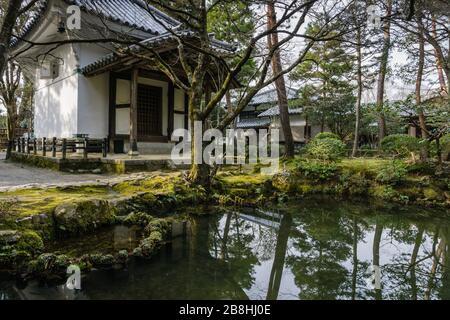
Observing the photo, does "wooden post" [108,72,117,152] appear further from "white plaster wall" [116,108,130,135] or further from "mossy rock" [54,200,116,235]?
"mossy rock" [54,200,116,235]

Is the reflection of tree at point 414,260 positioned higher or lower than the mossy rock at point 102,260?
lower

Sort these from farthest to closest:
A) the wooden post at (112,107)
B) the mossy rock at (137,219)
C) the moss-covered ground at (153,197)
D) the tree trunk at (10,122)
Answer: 1. the tree trunk at (10,122)
2. the wooden post at (112,107)
3. the mossy rock at (137,219)
4. the moss-covered ground at (153,197)

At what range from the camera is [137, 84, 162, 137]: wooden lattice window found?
11047 millimetres

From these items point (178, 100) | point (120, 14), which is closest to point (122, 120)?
point (178, 100)

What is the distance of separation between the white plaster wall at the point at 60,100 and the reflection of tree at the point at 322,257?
852 centimetres

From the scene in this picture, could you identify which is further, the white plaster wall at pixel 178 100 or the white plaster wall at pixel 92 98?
the white plaster wall at pixel 178 100

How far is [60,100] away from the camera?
436 inches

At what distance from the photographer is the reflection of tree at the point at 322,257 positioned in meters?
3.21

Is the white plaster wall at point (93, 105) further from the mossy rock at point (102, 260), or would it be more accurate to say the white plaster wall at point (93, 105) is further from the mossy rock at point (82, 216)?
the mossy rock at point (102, 260)

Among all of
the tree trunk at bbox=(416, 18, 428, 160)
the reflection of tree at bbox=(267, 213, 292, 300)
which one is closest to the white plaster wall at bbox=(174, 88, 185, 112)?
the reflection of tree at bbox=(267, 213, 292, 300)

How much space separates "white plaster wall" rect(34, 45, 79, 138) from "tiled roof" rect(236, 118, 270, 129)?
17.4 meters

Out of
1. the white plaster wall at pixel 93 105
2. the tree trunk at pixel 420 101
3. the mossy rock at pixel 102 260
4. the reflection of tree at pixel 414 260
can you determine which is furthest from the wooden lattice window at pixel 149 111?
the reflection of tree at pixel 414 260
